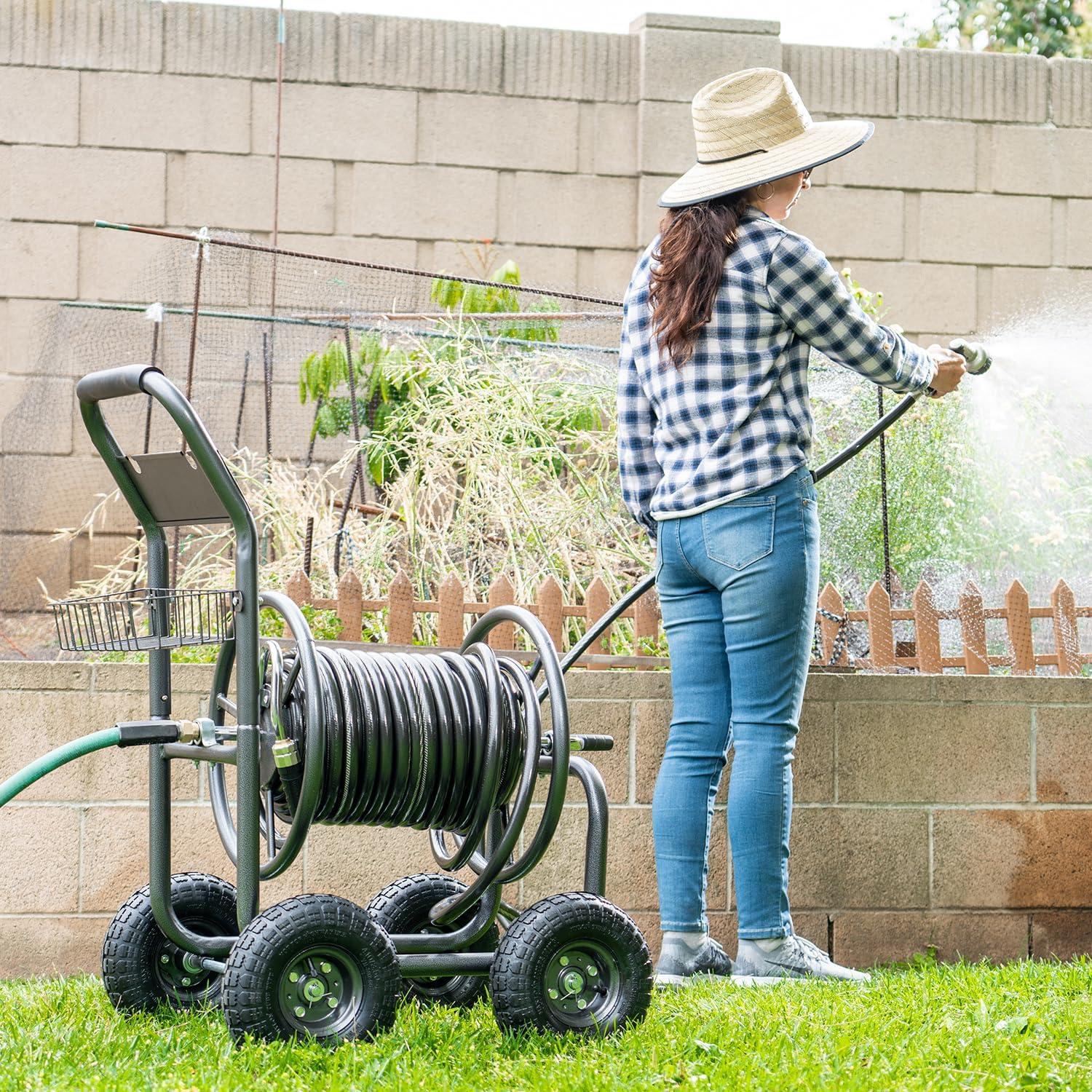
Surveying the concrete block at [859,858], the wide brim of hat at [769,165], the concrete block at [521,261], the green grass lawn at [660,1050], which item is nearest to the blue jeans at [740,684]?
the green grass lawn at [660,1050]

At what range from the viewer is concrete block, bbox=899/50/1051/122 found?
300 inches

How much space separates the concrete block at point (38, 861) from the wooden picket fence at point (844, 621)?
91cm

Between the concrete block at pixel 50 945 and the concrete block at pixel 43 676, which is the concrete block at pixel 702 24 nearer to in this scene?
the concrete block at pixel 43 676

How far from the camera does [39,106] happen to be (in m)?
6.93

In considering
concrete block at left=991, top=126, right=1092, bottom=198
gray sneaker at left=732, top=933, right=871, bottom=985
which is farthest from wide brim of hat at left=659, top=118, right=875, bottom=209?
concrete block at left=991, top=126, right=1092, bottom=198

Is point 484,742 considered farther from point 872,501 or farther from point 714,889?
point 872,501

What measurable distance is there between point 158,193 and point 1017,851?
4.96 metres

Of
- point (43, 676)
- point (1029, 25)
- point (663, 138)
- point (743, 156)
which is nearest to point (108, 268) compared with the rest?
point (663, 138)

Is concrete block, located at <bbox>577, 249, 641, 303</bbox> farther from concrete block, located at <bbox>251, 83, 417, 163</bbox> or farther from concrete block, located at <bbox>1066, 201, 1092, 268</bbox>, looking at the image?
concrete block, located at <bbox>1066, 201, 1092, 268</bbox>

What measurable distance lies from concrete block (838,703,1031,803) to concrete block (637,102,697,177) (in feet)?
12.8

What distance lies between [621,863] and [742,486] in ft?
4.43

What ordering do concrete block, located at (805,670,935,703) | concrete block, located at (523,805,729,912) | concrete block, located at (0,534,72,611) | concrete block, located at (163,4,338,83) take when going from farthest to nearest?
concrete block, located at (163,4,338,83) → concrete block, located at (0,534,72,611) → concrete block, located at (805,670,935,703) → concrete block, located at (523,805,729,912)

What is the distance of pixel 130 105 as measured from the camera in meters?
6.99

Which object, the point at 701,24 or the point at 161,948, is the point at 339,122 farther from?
the point at 161,948
